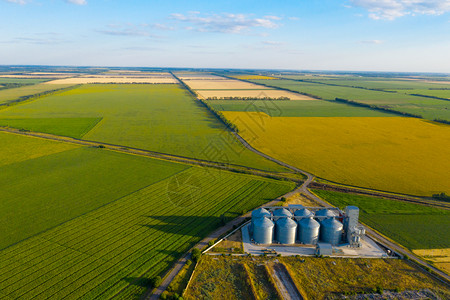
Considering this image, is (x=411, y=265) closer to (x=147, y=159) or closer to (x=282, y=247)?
(x=282, y=247)

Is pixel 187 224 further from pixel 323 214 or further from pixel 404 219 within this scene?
pixel 404 219

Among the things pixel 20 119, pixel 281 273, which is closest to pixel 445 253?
pixel 281 273

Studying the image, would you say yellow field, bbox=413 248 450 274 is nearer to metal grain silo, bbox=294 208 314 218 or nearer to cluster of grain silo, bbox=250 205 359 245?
cluster of grain silo, bbox=250 205 359 245

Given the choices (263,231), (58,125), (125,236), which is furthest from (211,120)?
(263,231)

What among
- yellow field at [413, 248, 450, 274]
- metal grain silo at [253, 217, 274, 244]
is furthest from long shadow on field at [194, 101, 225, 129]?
yellow field at [413, 248, 450, 274]

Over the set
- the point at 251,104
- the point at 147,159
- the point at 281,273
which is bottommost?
the point at 281,273

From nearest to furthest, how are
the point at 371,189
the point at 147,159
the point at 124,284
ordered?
the point at 124,284, the point at 371,189, the point at 147,159

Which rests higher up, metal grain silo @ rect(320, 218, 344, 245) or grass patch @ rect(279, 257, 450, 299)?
metal grain silo @ rect(320, 218, 344, 245)

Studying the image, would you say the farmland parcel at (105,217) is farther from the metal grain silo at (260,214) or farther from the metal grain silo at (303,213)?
the metal grain silo at (303,213)
